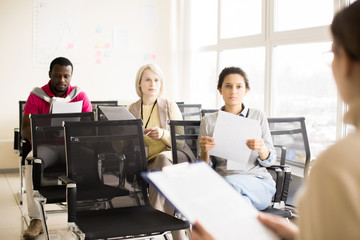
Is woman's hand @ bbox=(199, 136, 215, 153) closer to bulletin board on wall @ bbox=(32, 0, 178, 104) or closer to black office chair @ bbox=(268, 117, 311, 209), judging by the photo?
black office chair @ bbox=(268, 117, 311, 209)

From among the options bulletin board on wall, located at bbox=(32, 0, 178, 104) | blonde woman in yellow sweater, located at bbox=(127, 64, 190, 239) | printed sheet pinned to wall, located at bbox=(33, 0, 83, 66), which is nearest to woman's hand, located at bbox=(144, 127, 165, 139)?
blonde woman in yellow sweater, located at bbox=(127, 64, 190, 239)

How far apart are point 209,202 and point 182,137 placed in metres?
1.97

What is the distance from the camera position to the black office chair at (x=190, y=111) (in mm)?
4859

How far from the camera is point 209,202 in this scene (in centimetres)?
118

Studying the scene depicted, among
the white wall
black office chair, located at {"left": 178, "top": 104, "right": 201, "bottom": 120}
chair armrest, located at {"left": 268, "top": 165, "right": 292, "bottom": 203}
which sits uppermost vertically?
the white wall

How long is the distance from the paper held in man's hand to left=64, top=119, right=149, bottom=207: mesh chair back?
1646mm

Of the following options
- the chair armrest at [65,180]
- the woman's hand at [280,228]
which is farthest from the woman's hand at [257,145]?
A: the woman's hand at [280,228]

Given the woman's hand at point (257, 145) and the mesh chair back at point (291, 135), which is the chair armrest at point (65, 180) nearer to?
the woman's hand at point (257, 145)

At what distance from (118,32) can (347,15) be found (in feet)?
20.8

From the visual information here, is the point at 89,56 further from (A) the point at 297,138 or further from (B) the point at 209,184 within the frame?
(B) the point at 209,184

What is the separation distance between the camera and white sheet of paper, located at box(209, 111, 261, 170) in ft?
9.39

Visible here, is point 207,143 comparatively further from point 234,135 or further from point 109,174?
point 109,174

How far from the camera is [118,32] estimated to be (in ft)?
22.7

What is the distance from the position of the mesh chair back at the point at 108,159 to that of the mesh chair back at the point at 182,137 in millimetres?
248
